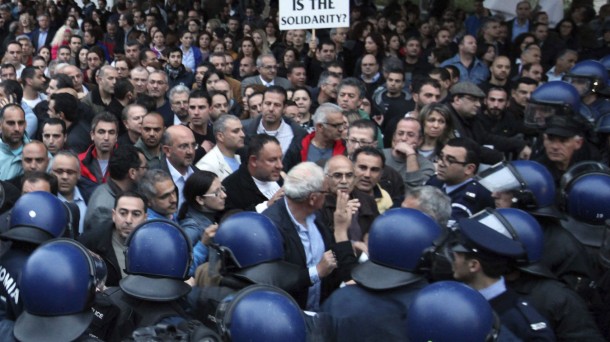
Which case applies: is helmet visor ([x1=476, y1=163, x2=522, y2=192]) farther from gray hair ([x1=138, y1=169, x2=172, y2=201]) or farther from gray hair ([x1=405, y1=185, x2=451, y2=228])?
gray hair ([x1=138, y1=169, x2=172, y2=201])

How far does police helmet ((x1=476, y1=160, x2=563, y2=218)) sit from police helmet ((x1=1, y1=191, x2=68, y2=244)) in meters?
2.25

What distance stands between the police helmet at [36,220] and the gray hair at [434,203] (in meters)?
1.86

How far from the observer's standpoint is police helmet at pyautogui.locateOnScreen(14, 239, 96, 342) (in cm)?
330

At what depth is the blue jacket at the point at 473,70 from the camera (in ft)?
35.8

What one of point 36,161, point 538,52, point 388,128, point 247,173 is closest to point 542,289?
point 247,173

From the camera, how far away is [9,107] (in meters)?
7.45

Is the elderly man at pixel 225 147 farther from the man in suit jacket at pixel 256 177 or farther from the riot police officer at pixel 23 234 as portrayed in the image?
the riot police officer at pixel 23 234

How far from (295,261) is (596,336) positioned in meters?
1.57

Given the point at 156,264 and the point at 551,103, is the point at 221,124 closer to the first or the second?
the point at 551,103

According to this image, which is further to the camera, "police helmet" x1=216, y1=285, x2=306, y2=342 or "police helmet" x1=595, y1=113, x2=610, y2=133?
"police helmet" x1=595, y1=113, x2=610, y2=133

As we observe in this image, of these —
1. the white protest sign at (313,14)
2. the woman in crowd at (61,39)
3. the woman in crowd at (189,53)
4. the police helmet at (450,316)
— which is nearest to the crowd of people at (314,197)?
the police helmet at (450,316)

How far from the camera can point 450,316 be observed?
9.57ft

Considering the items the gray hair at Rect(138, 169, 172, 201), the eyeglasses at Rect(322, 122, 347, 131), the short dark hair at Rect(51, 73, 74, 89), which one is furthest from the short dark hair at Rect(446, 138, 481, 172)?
the short dark hair at Rect(51, 73, 74, 89)

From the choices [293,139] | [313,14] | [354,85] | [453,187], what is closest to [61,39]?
[313,14]
